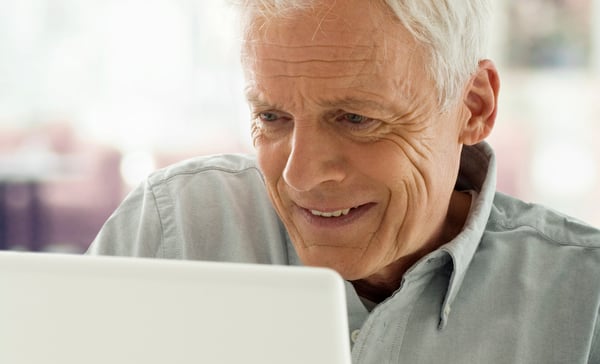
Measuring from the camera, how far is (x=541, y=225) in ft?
4.86

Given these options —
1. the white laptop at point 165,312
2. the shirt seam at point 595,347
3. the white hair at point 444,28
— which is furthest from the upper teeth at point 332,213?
the white laptop at point 165,312

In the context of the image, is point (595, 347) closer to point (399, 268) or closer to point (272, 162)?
point (399, 268)

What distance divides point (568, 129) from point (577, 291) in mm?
3517

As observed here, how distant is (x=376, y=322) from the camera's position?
52.4 inches

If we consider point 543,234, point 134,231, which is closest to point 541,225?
point 543,234

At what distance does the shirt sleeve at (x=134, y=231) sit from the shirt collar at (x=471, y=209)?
0.50 m

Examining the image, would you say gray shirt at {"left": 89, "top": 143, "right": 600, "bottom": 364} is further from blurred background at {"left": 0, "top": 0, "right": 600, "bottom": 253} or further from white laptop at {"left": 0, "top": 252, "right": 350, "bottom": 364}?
blurred background at {"left": 0, "top": 0, "right": 600, "bottom": 253}

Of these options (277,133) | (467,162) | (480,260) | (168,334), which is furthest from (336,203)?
(168,334)

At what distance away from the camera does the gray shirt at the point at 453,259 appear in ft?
4.36

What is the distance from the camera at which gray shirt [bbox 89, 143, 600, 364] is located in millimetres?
1329

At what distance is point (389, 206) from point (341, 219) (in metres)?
0.08

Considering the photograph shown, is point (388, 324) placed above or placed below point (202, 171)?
below

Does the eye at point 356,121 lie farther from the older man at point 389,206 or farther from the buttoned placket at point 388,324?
the buttoned placket at point 388,324

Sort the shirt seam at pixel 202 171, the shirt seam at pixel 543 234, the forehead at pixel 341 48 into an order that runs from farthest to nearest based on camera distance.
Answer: the shirt seam at pixel 202 171 < the shirt seam at pixel 543 234 < the forehead at pixel 341 48
